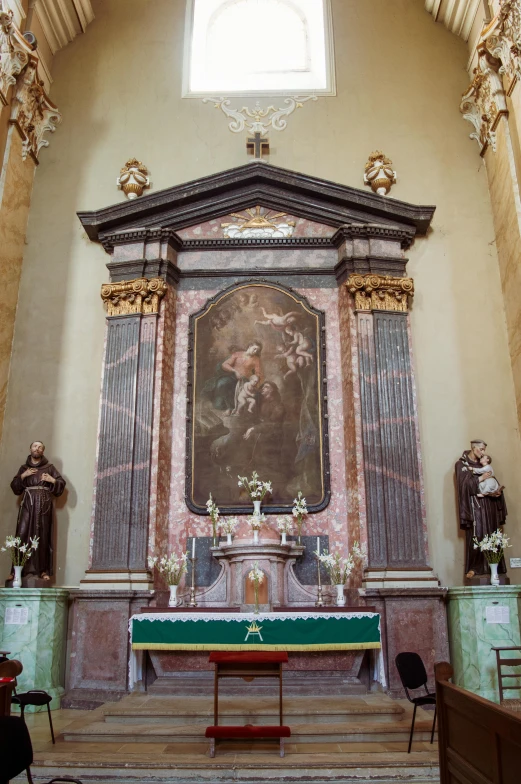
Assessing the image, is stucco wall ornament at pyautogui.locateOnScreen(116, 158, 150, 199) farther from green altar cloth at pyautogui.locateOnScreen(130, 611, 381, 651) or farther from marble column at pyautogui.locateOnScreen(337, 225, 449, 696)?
green altar cloth at pyautogui.locateOnScreen(130, 611, 381, 651)

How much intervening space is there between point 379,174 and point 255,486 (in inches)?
197

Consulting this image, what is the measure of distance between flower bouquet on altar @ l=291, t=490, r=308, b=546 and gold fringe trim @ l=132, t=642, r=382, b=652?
1.71 m

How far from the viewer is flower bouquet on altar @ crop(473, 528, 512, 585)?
8422 mm

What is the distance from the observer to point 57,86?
11672 mm

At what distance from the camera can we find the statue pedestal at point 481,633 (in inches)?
314

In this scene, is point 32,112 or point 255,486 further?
point 32,112

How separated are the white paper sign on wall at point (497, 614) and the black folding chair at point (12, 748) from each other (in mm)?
5671

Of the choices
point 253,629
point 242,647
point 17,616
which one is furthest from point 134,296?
point 242,647

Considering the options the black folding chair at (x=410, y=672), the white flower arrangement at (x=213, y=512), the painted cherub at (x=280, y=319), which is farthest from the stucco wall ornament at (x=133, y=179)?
the black folding chair at (x=410, y=672)

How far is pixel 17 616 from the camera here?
8336 millimetres

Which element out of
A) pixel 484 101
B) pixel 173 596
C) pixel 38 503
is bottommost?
pixel 173 596

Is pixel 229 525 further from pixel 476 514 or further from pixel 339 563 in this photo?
pixel 476 514

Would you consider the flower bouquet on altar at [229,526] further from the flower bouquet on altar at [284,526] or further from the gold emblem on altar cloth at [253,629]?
the gold emblem on altar cloth at [253,629]

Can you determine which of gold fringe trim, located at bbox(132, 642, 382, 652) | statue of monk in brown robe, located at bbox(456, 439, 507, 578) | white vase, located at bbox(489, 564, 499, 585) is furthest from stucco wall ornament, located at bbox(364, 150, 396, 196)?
gold fringe trim, located at bbox(132, 642, 382, 652)
